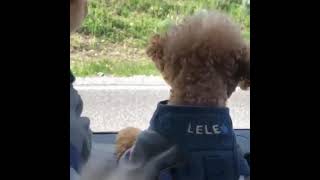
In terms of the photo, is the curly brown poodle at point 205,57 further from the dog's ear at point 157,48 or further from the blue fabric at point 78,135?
the blue fabric at point 78,135

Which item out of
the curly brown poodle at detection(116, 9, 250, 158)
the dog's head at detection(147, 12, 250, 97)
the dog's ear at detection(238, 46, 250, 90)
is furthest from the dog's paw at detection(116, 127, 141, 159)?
the dog's ear at detection(238, 46, 250, 90)

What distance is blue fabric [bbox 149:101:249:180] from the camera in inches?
58.7

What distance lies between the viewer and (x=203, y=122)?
151 cm

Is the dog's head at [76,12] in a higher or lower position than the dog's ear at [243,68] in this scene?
higher

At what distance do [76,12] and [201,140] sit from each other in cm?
55

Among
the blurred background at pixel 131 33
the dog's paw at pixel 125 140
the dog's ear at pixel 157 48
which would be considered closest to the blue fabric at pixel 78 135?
the blurred background at pixel 131 33

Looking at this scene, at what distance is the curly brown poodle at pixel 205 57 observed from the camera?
1.55 meters

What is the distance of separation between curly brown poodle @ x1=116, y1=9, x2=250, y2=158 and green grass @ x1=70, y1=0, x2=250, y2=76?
52 mm

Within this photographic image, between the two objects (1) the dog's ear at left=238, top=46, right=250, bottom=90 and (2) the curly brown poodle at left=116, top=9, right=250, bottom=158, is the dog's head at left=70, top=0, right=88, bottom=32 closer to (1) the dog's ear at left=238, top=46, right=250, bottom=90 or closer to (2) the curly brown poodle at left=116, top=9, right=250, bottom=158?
(2) the curly brown poodle at left=116, top=9, right=250, bottom=158

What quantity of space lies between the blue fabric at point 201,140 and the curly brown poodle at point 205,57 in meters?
0.05

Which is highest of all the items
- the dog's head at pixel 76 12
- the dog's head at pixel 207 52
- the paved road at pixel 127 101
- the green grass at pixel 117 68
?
the dog's head at pixel 76 12
